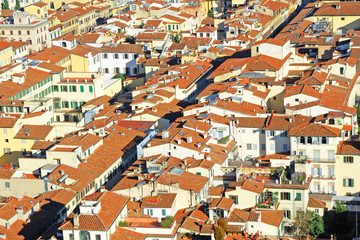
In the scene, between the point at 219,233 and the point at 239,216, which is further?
the point at 239,216

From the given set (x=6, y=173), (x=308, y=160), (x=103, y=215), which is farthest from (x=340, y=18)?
(x=103, y=215)

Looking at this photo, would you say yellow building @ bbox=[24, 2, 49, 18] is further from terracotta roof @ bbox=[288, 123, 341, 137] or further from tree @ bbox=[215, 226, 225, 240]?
tree @ bbox=[215, 226, 225, 240]

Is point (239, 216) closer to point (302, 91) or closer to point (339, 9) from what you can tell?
point (302, 91)

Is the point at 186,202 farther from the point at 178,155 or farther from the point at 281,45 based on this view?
the point at 281,45

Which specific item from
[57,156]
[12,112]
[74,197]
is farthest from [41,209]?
[12,112]

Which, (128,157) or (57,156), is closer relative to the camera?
(57,156)

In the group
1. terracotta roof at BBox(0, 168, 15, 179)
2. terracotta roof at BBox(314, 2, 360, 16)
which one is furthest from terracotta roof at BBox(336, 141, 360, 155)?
terracotta roof at BBox(314, 2, 360, 16)
